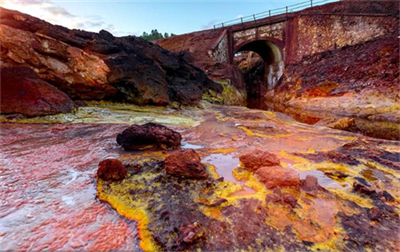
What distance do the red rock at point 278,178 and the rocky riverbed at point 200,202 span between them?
0.07ft

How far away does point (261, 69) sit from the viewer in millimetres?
28391

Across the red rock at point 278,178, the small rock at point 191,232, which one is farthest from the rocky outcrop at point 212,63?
the small rock at point 191,232

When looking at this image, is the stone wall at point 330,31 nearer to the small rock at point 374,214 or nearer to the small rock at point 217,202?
the small rock at point 374,214

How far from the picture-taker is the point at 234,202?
2.61m

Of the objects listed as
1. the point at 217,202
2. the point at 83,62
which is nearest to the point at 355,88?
the point at 217,202

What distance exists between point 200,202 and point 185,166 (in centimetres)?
77

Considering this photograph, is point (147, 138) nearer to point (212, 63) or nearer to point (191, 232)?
point (191, 232)

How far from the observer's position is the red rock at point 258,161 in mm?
3475

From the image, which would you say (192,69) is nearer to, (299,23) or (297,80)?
(297,80)

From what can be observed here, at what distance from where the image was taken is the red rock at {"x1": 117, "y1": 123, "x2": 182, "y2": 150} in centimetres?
471

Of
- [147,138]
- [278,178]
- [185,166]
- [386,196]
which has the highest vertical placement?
[147,138]

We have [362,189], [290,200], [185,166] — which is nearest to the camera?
[290,200]

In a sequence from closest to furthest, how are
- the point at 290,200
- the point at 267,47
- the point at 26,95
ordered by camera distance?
the point at 290,200, the point at 26,95, the point at 267,47

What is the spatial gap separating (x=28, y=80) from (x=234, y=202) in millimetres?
7929
